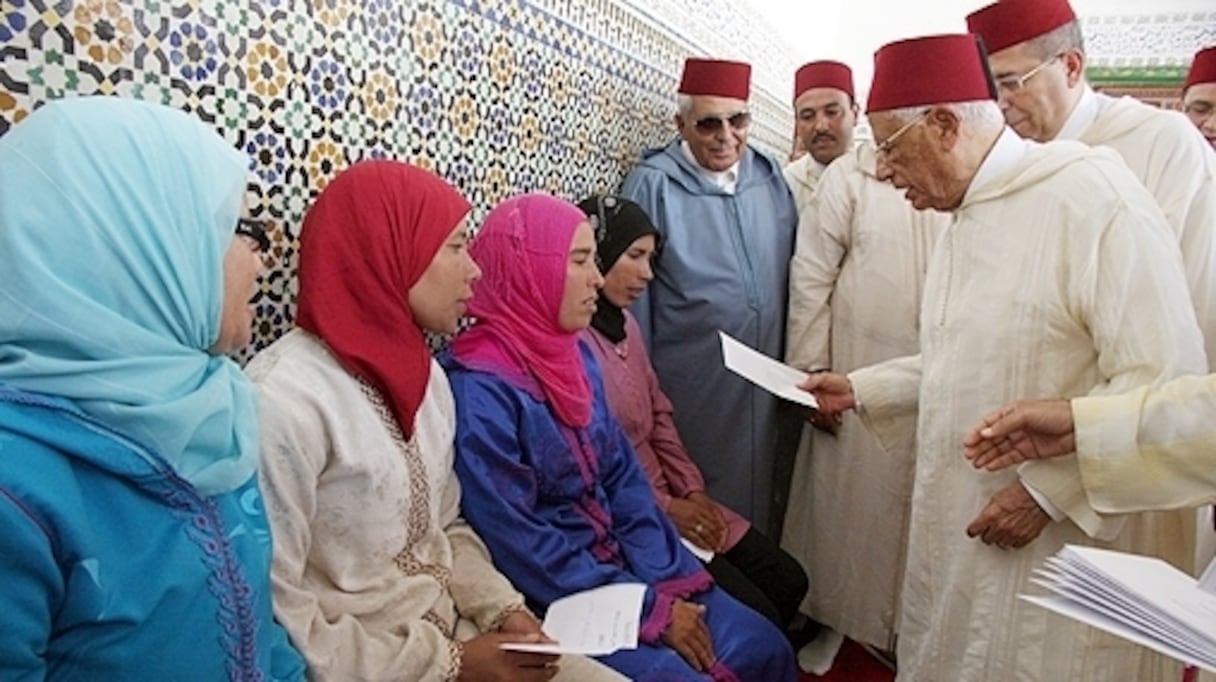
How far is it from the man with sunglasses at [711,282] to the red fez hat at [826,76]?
0.61m

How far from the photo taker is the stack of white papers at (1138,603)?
808 millimetres

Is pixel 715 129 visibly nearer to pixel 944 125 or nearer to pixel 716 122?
pixel 716 122

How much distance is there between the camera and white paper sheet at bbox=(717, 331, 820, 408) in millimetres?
1751

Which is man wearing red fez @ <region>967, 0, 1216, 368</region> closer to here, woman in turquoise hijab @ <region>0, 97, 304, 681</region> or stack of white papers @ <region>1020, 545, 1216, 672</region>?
stack of white papers @ <region>1020, 545, 1216, 672</region>

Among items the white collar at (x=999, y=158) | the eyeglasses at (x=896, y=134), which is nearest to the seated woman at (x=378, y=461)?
the eyeglasses at (x=896, y=134)

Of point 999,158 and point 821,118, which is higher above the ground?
point 821,118

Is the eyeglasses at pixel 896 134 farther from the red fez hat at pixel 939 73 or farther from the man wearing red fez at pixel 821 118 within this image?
the man wearing red fez at pixel 821 118

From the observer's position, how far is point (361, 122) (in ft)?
4.62

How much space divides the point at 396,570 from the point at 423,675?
17 centimetres

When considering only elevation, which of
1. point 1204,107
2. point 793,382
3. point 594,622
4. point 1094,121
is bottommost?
point 594,622

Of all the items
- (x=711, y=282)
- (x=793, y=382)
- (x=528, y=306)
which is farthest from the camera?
(x=711, y=282)

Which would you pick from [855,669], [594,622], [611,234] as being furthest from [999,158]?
[855,669]

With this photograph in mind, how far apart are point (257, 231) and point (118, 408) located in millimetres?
511

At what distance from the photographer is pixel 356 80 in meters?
1.38
